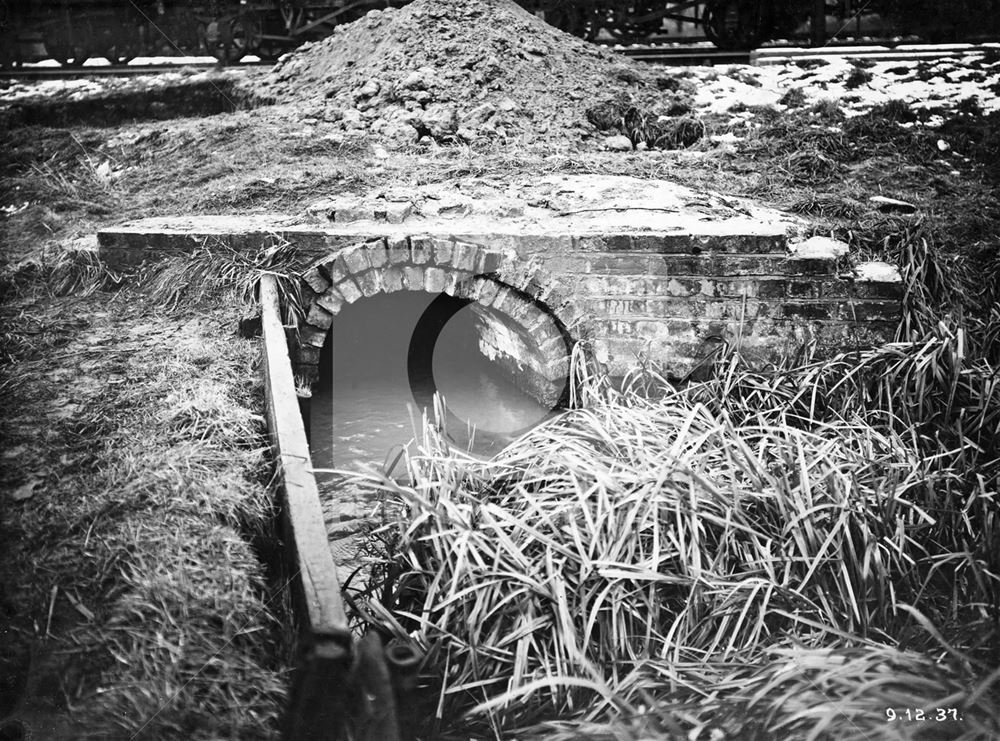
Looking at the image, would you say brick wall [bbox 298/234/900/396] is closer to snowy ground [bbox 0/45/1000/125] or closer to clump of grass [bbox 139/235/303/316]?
clump of grass [bbox 139/235/303/316]

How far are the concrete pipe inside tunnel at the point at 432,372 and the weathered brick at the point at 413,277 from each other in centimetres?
21

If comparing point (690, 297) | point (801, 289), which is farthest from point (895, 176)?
point (690, 297)

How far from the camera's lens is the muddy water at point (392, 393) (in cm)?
403

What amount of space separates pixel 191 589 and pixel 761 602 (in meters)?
1.63

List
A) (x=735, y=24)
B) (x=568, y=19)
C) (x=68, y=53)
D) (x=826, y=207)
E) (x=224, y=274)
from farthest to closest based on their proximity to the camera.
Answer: (x=568, y=19)
(x=68, y=53)
(x=735, y=24)
(x=826, y=207)
(x=224, y=274)

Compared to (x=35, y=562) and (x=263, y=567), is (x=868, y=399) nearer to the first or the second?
(x=263, y=567)

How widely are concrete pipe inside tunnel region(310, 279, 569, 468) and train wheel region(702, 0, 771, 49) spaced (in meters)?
5.75

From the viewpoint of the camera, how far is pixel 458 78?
20.9 feet

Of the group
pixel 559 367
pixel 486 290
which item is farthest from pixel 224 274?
pixel 559 367

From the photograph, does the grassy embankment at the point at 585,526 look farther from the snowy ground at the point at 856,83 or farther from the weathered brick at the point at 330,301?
the snowy ground at the point at 856,83

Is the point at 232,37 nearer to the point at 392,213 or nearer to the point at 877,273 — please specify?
the point at 392,213

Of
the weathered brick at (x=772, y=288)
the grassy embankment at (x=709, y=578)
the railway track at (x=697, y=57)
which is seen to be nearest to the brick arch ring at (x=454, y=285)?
the grassy embankment at (x=709, y=578)

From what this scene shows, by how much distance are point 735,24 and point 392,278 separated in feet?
22.4

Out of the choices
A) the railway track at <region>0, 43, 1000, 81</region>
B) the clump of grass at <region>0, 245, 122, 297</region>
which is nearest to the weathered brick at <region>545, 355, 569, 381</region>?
the clump of grass at <region>0, 245, 122, 297</region>
